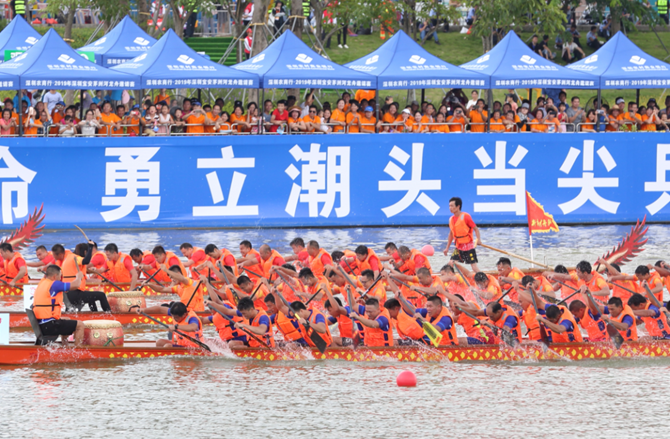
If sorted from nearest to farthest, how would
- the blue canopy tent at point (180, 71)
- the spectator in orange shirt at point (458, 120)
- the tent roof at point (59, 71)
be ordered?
1. the tent roof at point (59, 71)
2. the blue canopy tent at point (180, 71)
3. the spectator in orange shirt at point (458, 120)

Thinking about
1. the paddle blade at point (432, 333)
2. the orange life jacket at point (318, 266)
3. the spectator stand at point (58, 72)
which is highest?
the spectator stand at point (58, 72)

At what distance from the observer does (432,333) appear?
524 inches

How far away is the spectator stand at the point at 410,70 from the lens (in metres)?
23.5

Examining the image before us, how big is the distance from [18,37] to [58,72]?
7798 millimetres

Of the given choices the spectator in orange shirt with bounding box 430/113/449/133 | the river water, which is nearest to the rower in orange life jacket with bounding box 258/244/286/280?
the river water

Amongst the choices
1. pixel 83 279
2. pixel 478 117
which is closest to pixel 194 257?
pixel 83 279

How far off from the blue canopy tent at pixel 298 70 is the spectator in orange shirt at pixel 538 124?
385 cm

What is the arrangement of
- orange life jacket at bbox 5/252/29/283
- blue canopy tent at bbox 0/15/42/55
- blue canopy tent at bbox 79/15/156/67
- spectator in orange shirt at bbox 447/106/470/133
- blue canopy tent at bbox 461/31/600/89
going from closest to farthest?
1. orange life jacket at bbox 5/252/29/283
2. spectator in orange shirt at bbox 447/106/470/133
3. blue canopy tent at bbox 461/31/600/89
4. blue canopy tent at bbox 79/15/156/67
5. blue canopy tent at bbox 0/15/42/55

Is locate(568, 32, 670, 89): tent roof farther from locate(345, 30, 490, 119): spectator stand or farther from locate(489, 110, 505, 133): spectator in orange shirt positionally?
locate(345, 30, 490, 119): spectator stand

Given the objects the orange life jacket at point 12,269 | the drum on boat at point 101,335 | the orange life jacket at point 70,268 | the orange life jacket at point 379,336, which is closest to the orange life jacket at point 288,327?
the orange life jacket at point 379,336

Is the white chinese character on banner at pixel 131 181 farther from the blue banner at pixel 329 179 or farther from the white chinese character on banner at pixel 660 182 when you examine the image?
the white chinese character on banner at pixel 660 182

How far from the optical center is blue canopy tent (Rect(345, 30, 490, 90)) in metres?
23.5

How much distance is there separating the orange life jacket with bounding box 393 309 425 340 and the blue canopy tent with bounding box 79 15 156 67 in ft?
55.6

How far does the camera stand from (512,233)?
73.4 ft
